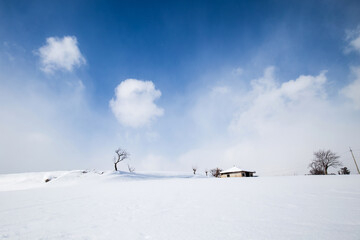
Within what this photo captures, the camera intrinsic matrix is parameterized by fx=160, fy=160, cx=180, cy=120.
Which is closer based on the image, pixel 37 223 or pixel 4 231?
pixel 4 231

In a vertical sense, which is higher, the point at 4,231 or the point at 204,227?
the point at 204,227

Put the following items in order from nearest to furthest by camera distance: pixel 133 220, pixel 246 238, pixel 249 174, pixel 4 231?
pixel 246 238
pixel 4 231
pixel 133 220
pixel 249 174

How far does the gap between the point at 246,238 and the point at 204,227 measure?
0.99m

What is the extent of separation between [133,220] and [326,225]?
450cm

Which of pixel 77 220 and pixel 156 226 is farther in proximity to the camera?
pixel 77 220

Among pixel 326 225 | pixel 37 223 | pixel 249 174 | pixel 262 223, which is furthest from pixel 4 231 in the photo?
pixel 249 174

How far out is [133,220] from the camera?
4402 millimetres

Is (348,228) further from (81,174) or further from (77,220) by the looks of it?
(81,174)

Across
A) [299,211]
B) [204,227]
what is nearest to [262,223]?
[204,227]

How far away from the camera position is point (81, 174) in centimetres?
3169

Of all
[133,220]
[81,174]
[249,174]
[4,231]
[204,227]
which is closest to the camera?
[204,227]

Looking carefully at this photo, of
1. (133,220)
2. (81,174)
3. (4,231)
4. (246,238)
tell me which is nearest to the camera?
(246,238)

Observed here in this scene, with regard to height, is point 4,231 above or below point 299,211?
below

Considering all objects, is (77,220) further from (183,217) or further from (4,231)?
(183,217)
